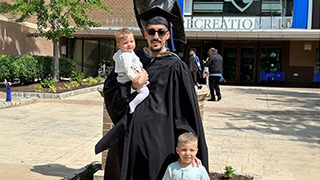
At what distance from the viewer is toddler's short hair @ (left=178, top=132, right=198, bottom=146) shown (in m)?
2.49

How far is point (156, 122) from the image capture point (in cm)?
263

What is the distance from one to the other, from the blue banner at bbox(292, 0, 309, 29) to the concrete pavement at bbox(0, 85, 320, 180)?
34.1 feet

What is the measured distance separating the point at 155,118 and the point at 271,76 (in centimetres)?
2172

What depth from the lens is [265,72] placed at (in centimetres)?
2325

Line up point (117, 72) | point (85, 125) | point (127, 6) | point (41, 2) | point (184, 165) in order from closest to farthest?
point (184, 165)
point (117, 72)
point (85, 125)
point (41, 2)
point (127, 6)

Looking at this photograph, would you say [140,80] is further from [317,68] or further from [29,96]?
[317,68]

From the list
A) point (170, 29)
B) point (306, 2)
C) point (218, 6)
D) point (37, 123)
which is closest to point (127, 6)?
point (218, 6)

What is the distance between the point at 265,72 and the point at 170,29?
21340 millimetres

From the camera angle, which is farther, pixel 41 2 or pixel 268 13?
pixel 268 13

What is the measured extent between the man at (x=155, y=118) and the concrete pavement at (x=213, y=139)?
2.77 m

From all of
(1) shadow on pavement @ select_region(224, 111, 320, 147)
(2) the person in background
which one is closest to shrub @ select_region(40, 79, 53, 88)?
(1) shadow on pavement @ select_region(224, 111, 320, 147)

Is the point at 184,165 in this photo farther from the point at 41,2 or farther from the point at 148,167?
the point at 41,2

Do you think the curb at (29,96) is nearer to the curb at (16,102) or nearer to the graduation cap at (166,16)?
the curb at (16,102)

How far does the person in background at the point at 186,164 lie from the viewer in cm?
249
